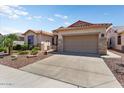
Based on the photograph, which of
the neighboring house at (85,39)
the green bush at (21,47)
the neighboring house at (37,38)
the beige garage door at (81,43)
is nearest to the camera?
the neighboring house at (85,39)

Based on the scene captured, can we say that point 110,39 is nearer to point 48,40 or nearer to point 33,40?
point 48,40

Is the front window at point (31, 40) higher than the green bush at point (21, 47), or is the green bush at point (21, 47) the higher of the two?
the front window at point (31, 40)

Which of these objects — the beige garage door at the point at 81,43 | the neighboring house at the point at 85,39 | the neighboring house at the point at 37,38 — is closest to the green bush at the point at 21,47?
the neighboring house at the point at 37,38

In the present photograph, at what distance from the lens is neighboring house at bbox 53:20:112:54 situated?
11836 mm

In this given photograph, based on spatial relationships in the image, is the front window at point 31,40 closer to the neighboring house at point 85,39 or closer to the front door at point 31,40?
the front door at point 31,40

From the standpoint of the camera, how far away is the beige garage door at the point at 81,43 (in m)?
12.6

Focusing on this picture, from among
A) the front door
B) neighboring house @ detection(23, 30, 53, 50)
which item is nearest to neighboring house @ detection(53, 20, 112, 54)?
neighboring house @ detection(23, 30, 53, 50)

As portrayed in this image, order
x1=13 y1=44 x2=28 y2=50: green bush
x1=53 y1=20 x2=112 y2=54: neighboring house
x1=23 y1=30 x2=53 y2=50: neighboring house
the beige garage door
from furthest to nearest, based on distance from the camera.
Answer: x1=23 y1=30 x2=53 y2=50: neighboring house
x1=13 y1=44 x2=28 y2=50: green bush
the beige garage door
x1=53 y1=20 x2=112 y2=54: neighboring house

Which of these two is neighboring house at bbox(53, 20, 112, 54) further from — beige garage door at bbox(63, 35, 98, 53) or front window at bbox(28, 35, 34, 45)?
front window at bbox(28, 35, 34, 45)

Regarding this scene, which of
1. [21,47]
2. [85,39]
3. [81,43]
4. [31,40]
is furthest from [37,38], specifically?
[85,39]
